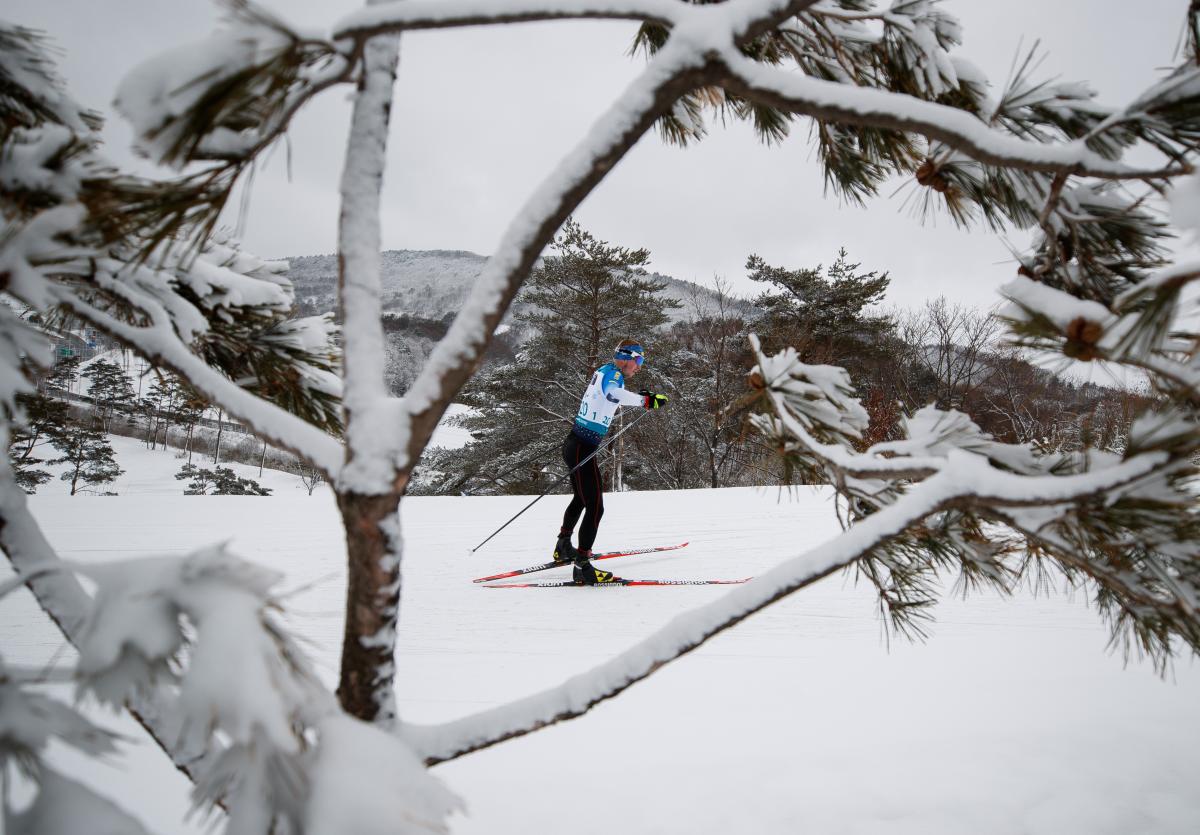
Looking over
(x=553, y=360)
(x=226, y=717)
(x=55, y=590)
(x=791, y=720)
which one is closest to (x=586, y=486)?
(x=791, y=720)

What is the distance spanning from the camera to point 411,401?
2.89 ft

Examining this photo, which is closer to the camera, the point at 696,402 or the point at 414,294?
the point at 696,402

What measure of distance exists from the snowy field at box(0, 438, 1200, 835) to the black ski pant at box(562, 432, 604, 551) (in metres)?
0.50

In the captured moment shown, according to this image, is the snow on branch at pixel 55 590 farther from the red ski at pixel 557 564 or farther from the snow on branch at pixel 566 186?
the red ski at pixel 557 564

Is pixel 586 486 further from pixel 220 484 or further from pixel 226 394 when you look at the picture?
pixel 220 484

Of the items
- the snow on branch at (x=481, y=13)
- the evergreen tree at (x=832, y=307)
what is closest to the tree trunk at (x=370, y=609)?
the snow on branch at (x=481, y=13)

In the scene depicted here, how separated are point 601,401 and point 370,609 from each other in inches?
143

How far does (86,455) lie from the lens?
2058 cm

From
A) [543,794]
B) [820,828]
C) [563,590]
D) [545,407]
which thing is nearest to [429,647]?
[563,590]

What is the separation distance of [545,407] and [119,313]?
16.4 meters

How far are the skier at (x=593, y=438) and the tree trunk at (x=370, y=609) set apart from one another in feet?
11.4

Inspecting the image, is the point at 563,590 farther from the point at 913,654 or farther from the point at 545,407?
the point at 545,407

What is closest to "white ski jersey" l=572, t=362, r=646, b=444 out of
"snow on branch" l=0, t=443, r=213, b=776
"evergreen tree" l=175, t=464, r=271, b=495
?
"snow on branch" l=0, t=443, r=213, b=776

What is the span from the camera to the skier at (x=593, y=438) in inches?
173
